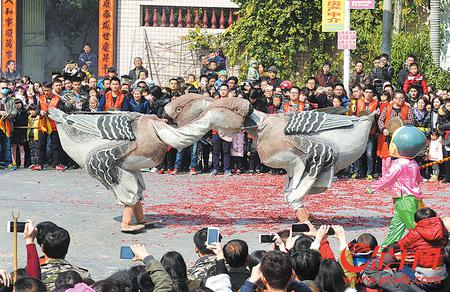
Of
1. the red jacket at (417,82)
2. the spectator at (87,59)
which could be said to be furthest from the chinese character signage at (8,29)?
the red jacket at (417,82)

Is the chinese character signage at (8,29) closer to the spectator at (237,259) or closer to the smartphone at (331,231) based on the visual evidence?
the smartphone at (331,231)

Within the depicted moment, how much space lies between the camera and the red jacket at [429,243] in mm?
6961

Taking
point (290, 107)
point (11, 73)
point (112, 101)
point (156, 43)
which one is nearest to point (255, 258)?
point (290, 107)

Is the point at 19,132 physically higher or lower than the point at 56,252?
higher

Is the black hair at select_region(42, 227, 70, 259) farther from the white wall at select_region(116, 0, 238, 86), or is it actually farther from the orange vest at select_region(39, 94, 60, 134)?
the white wall at select_region(116, 0, 238, 86)

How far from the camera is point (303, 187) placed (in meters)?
11.1


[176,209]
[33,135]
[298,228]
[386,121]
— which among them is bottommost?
[176,209]

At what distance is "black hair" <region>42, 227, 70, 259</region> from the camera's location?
6.67 meters

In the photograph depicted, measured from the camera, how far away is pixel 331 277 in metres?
6.22

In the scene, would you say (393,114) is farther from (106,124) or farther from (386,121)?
(106,124)

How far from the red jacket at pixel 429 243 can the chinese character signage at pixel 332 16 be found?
11.4 metres

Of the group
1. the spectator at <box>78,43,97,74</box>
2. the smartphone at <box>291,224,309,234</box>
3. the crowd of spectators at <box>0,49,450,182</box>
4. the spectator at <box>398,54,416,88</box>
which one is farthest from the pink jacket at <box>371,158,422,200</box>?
the spectator at <box>78,43,97,74</box>

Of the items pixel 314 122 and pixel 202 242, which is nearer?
pixel 202 242

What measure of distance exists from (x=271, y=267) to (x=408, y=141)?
4124mm
